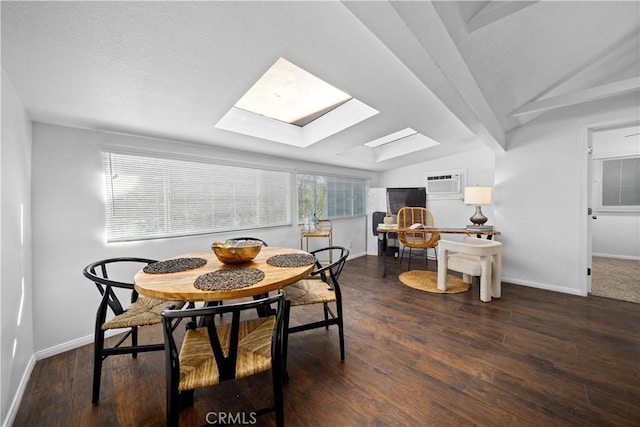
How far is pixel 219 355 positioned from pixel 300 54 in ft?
5.73

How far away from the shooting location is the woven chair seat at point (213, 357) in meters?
1.03

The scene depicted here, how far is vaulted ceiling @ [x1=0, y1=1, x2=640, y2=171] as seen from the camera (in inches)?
44.4

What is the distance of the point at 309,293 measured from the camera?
1.88 metres

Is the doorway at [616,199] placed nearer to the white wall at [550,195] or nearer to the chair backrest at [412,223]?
the white wall at [550,195]

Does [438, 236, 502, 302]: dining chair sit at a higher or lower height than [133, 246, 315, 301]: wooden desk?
lower

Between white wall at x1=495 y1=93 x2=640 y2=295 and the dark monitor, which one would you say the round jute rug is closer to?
white wall at x1=495 y1=93 x2=640 y2=295

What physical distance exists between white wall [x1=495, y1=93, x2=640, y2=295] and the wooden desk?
332 centimetres

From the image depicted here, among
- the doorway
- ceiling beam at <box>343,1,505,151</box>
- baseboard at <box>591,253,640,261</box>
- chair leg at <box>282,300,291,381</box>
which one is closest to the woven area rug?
the doorway

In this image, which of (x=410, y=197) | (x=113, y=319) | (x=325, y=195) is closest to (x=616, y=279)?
(x=410, y=197)

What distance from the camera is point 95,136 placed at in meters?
2.07

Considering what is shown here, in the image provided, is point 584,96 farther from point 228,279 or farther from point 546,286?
point 228,279

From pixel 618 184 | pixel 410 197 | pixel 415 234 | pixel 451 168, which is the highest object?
pixel 451 168

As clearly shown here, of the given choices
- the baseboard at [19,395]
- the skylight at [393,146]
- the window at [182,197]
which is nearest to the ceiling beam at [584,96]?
the skylight at [393,146]

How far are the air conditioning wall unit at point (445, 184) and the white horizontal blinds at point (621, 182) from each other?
9.83 feet
